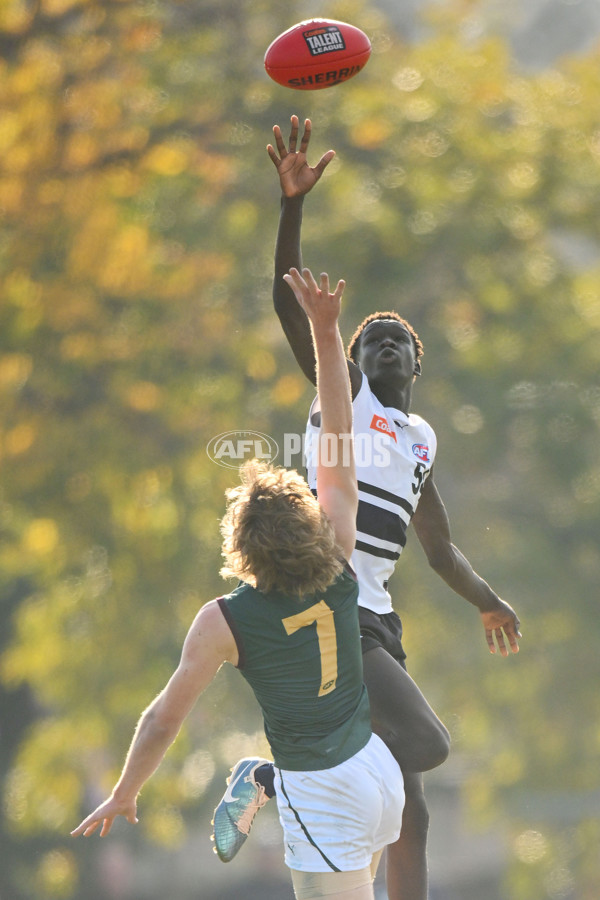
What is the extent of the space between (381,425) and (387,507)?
299 millimetres

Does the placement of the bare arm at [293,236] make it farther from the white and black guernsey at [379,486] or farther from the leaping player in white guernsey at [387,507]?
the white and black guernsey at [379,486]

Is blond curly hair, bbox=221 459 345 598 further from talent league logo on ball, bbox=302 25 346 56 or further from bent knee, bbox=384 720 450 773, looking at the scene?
talent league logo on ball, bbox=302 25 346 56

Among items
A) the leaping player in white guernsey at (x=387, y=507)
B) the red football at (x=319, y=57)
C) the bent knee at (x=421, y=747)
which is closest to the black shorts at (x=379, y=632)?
the leaping player in white guernsey at (x=387, y=507)

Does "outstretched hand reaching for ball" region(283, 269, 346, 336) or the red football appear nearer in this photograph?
"outstretched hand reaching for ball" region(283, 269, 346, 336)

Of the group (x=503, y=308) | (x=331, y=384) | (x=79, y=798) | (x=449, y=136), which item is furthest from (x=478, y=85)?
(x=331, y=384)

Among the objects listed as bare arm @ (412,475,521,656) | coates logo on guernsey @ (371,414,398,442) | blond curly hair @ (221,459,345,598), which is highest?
coates logo on guernsey @ (371,414,398,442)

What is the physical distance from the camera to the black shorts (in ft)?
13.2

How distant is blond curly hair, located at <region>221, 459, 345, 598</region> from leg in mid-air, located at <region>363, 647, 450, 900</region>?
0.84 metres

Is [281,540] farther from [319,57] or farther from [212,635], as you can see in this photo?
[319,57]

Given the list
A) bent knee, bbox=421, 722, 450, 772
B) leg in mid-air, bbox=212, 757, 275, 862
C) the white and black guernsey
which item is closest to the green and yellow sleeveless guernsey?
leg in mid-air, bbox=212, 757, 275, 862

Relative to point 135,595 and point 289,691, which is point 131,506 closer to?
point 135,595

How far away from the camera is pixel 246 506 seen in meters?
3.19

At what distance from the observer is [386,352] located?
4.45 m

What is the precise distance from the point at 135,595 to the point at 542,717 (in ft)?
15.8
